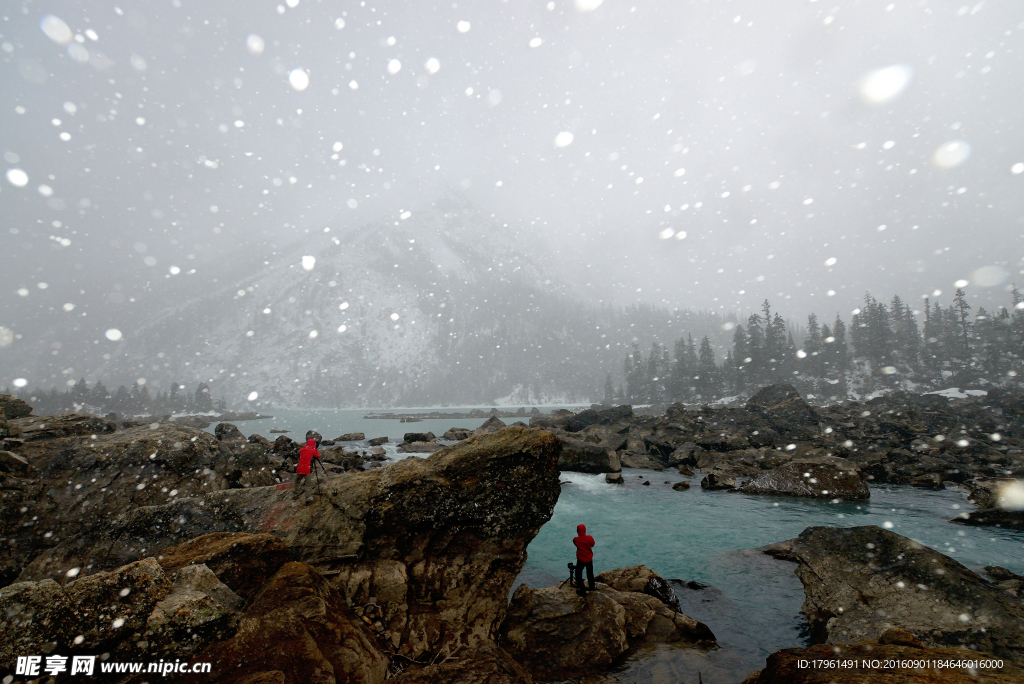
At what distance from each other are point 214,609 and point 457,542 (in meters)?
4.96

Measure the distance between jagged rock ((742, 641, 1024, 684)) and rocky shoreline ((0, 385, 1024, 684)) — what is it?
0.13 ft

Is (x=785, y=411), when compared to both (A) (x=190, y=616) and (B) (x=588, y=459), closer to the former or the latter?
(B) (x=588, y=459)

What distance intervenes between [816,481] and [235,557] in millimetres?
29964

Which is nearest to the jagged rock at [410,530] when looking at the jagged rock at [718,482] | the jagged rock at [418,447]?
the jagged rock at [718,482]

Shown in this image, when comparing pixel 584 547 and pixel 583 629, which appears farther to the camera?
pixel 584 547

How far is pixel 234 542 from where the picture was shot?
25.3 ft

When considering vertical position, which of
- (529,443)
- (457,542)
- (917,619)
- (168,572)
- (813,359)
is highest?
(813,359)

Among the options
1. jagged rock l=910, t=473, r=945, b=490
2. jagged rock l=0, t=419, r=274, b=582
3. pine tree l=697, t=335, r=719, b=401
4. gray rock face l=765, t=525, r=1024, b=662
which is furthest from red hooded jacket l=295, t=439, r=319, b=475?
pine tree l=697, t=335, r=719, b=401

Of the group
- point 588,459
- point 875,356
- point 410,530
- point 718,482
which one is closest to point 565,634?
point 410,530

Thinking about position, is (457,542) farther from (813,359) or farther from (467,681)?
(813,359)

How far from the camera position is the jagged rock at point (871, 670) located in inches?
176

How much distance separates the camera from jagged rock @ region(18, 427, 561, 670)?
28.5 ft

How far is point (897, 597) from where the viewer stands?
31.4ft

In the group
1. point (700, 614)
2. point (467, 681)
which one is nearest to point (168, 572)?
point (467, 681)
